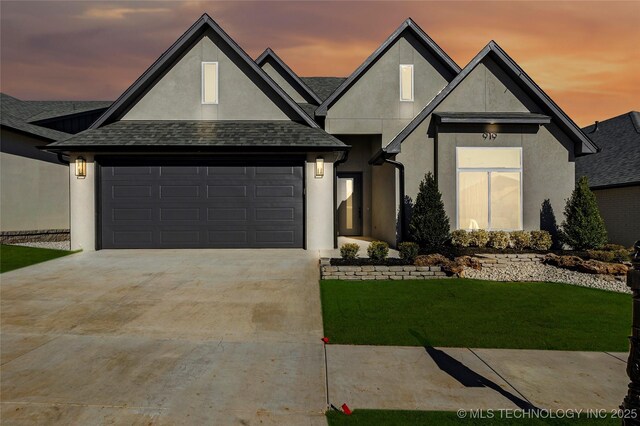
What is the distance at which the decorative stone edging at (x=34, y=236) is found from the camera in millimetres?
16188

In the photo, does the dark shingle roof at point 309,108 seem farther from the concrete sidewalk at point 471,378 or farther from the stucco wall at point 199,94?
the concrete sidewalk at point 471,378

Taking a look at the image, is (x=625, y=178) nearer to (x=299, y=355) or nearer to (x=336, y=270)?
(x=336, y=270)

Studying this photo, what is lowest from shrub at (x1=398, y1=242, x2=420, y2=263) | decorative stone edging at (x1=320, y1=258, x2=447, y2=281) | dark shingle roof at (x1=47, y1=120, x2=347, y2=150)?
decorative stone edging at (x1=320, y1=258, x2=447, y2=281)

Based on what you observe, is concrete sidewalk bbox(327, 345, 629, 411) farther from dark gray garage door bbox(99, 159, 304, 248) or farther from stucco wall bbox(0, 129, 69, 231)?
stucco wall bbox(0, 129, 69, 231)

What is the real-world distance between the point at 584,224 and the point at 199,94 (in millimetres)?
13675

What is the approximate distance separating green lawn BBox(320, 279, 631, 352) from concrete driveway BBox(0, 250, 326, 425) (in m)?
0.66

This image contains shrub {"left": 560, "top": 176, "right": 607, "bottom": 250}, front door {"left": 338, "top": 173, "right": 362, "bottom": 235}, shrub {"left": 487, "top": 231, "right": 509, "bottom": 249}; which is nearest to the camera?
shrub {"left": 560, "top": 176, "right": 607, "bottom": 250}

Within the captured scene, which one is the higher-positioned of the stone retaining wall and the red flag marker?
the stone retaining wall

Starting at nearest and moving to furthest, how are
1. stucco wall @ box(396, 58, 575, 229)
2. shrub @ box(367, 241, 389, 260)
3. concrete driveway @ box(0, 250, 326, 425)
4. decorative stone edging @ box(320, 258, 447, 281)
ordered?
1. concrete driveway @ box(0, 250, 326, 425)
2. decorative stone edging @ box(320, 258, 447, 281)
3. shrub @ box(367, 241, 389, 260)
4. stucco wall @ box(396, 58, 575, 229)

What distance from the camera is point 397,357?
→ 502cm

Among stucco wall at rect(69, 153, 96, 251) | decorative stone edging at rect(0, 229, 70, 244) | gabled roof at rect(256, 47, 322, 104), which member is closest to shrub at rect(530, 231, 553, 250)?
gabled roof at rect(256, 47, 322, 104)

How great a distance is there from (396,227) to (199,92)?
342 inches

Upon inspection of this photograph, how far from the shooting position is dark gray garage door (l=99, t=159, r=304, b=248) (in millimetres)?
12953

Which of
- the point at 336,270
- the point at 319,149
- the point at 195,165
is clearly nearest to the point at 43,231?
the point at 195,165
